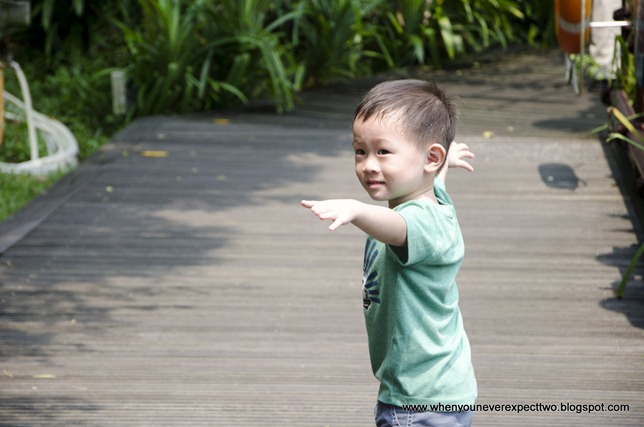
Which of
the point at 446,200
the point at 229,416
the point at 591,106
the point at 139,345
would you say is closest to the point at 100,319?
the point at 139,345

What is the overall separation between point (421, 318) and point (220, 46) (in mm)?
5926

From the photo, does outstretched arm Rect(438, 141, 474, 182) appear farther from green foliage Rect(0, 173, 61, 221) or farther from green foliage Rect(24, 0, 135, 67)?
green foliage Rect(24, 0, 135, 67)

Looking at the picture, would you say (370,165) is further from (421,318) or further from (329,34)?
(329,34)

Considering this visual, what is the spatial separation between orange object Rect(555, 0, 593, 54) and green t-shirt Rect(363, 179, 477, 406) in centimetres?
337

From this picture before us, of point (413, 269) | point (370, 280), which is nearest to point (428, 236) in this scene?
point (413, 269)

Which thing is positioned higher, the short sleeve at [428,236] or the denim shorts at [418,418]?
the short sleeve at [428,236]

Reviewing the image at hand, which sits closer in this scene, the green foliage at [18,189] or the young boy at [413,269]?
the young boy at [413,269]

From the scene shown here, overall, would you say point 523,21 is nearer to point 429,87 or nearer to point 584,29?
point 584,29

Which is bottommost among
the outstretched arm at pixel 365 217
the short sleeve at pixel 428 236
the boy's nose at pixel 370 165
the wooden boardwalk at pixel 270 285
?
the wooden boardwalk at pixel 270 285

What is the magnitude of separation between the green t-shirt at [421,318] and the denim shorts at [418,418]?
0.07 feet

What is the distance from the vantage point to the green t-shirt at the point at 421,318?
2090 millimetres

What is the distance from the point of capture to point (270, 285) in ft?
14.5

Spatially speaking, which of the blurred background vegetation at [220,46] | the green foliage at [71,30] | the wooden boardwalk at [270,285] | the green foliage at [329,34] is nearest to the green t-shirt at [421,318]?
the wooden boardwalk at [270,285]

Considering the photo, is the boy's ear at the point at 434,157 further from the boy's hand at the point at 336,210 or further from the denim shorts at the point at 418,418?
the denim shorts at the point at 418,418
